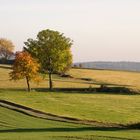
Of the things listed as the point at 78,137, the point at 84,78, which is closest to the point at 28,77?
the point at 84,78

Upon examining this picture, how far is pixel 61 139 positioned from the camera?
115 ft

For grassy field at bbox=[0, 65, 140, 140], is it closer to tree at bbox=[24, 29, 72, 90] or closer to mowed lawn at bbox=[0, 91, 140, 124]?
mowed lawn at bbox=[0, 91, 140, 124]

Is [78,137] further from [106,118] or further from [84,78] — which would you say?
[84,78]

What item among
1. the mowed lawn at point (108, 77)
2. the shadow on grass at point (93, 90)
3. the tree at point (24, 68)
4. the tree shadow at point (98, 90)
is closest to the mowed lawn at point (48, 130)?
the tree at point (24, 68)

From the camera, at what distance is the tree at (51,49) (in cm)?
10825

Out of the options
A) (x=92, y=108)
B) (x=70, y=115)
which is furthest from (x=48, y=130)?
(x=92, y=108)

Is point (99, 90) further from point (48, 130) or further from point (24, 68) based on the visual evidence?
point (48, 130)

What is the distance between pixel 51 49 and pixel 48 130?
64429 millimetres

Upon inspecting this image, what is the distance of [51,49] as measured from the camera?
108062 mm

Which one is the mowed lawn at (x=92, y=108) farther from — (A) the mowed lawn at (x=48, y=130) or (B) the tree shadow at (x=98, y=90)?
(B) the tree shadow at (x=98, y=90)

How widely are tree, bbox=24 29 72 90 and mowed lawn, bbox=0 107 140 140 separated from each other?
161 ft

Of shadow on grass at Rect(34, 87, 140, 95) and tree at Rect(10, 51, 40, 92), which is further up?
tree at Rect(10, 51, 40, 92)

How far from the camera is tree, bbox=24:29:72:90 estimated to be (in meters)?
108

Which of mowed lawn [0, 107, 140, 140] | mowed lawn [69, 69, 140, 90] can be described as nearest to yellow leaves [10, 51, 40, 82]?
mowed lawn [69, 69, 140, 90]
